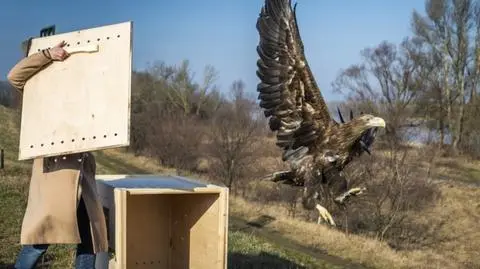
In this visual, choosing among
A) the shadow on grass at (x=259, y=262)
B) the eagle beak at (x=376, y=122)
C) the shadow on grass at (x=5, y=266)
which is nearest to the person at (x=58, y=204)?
the eagle beak at (x=376, y=122)

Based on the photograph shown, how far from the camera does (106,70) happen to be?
3.83 metres

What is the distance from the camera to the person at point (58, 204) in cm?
380

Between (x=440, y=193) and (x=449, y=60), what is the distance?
52.2 feet

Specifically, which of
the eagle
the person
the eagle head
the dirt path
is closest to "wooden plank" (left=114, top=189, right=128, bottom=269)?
the person

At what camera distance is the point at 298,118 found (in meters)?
4.42

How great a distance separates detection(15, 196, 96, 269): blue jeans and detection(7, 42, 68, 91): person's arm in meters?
0.89

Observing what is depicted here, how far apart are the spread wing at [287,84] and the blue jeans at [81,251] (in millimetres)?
1520

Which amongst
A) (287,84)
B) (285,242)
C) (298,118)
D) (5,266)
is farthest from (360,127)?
(285,242)

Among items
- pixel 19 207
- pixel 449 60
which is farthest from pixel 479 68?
pixel 19 207

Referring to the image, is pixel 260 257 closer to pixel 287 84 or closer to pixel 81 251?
pixel 287 84

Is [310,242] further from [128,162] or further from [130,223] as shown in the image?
[128,162]

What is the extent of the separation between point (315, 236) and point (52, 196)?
372 inches

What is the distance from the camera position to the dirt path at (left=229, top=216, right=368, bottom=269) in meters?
10.7

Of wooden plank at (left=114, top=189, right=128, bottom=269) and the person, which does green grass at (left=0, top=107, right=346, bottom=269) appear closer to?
wooden plank at (left=114, top=189, right=128, bottom=269)
